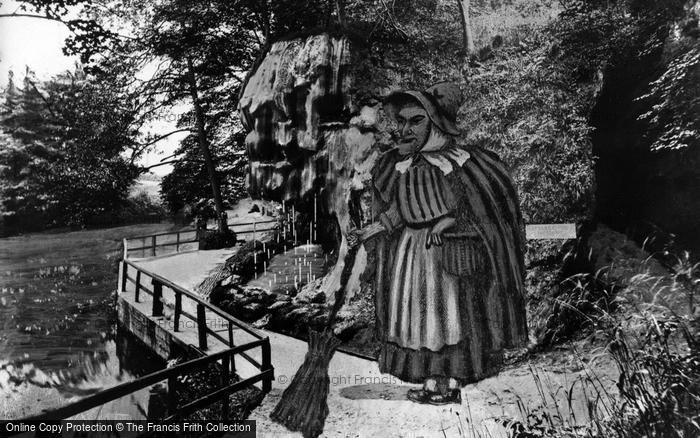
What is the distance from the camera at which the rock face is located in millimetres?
4090

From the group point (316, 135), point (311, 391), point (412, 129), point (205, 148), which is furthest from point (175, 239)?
point (412, 129)

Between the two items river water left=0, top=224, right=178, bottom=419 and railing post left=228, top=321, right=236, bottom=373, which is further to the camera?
railing post left=228, top=321, right=236, bottom=373

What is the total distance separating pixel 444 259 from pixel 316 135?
1921 millimetres

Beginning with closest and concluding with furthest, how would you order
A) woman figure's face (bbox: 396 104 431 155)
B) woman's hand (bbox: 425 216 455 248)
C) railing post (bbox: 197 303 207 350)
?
woman's hand (bbox: 425 216 455 248)
woman figure's face (bbox: 396 104 431 155)
railing post (bbox: 197 303 207 350)

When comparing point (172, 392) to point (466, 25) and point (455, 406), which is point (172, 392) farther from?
point (466, 25)

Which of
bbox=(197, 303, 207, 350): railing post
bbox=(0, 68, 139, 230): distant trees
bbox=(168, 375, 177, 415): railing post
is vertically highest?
bbox=(0, 68, 139, 230): distant trees

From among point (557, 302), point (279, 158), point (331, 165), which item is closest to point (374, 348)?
point (557, 302)

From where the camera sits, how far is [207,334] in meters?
4.55

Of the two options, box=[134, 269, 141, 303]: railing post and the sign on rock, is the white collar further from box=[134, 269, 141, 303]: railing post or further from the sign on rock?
box=[134, 269, 141, 303]: railing post

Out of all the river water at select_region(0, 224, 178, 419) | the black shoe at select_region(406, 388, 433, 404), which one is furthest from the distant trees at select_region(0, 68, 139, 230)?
the black shoe at select_region(406, 388, 433, 404)

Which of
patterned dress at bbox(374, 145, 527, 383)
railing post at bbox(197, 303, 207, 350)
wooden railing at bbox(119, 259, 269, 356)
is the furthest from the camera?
railing post at bbox(197, 303, 207, 350)

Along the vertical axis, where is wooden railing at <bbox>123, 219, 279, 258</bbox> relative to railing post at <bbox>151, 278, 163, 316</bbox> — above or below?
above

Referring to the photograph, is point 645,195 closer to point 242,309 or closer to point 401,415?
point 401,415

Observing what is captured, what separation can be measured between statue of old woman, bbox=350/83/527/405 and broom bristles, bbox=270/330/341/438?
484mm
